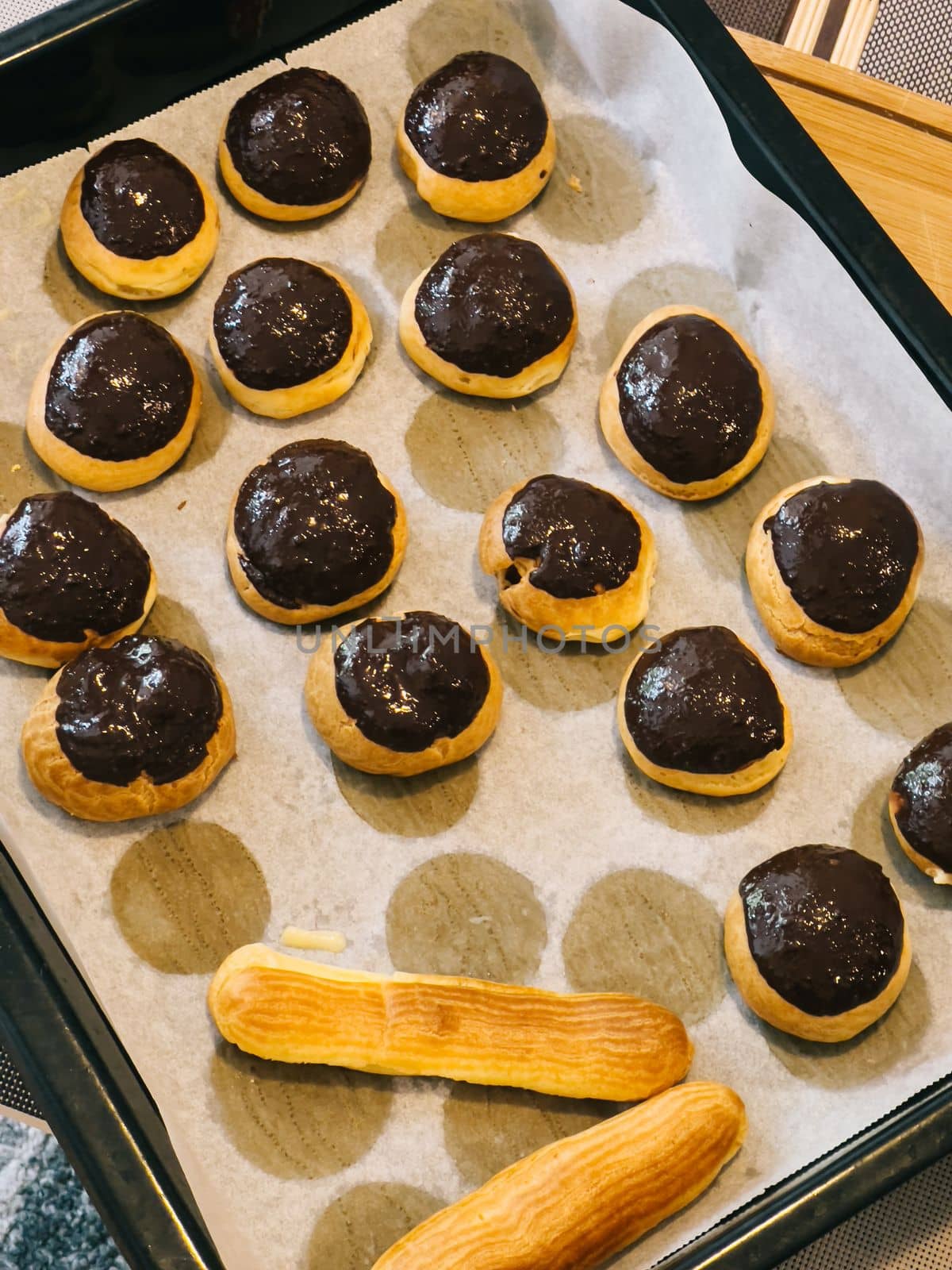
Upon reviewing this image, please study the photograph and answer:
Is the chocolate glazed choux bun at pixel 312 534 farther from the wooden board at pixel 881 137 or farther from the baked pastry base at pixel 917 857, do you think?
the wooden board at pixel 881 137

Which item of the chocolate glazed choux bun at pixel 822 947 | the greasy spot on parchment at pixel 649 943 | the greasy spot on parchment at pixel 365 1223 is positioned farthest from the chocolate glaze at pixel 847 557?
the greasy spot on parchment at pixel 365 1223

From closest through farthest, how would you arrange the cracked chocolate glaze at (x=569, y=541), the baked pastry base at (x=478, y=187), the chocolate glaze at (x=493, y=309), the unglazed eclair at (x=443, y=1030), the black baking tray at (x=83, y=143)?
the black baking tray at (x=83, y=143)
the unglazed eclair at (x=443, y=1030)
the cracked chocolate glaze at (x=569, y=541)
the chocolate glaze at (x=493, y=309)
the baked pastry base at (x=478, y=187)

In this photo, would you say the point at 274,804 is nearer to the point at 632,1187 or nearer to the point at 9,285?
the point at 632,1187

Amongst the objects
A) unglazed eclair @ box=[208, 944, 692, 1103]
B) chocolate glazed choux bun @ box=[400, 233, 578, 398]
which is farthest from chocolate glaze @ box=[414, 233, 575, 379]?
unglazed eclair @ box=[208, 944, 692, 1103]

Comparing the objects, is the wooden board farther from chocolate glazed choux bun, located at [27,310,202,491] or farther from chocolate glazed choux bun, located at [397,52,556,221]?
chocolate glazed choux bun, located at [27,310,202,491]

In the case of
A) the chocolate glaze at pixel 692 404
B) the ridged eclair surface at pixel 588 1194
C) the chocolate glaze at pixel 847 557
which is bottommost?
the ridged eclair surface at pixel 588 1194

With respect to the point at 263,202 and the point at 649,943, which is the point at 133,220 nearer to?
the point at 263,202

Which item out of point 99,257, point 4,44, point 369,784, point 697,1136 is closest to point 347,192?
point 99,257
